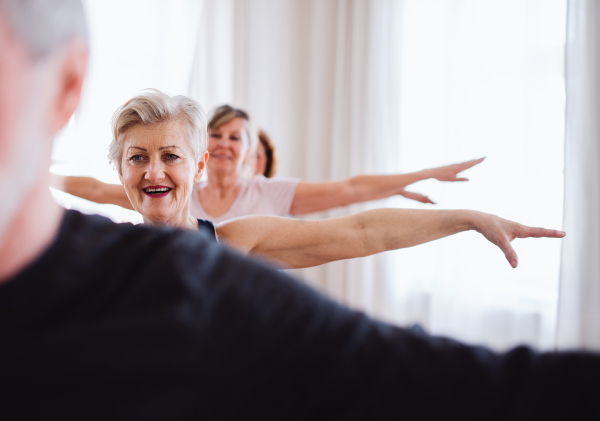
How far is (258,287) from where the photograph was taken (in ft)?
1.74

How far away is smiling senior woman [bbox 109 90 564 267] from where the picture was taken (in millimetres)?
1255

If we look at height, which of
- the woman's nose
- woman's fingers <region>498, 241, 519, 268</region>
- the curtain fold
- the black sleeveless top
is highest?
the curtain fold

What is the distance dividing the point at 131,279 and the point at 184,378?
122 mm


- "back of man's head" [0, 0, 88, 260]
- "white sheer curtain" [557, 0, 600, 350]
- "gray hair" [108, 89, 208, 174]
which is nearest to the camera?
"back of man's head" [0, 0, 88, 260]

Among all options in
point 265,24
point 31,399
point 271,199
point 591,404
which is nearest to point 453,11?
point 265,24

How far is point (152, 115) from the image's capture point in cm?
144

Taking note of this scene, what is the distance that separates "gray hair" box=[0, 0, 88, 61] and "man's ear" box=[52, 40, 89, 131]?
0.04ft

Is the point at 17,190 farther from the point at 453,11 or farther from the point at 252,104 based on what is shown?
the point at 252,104

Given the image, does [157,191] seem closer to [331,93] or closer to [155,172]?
[155,172]

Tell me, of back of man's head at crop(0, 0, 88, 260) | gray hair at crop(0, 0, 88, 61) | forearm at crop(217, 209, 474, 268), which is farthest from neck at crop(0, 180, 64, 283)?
forearm at crop(217, 209, 474, 268)

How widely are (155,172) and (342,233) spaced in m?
0.62

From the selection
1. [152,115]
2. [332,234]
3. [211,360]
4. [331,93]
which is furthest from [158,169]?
[331,93]

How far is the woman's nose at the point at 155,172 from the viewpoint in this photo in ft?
4.75

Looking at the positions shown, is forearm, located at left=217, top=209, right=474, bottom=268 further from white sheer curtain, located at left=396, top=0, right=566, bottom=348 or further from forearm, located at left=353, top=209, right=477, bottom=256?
white sheer curtain, located at left=396, top=0, right=566, bottom=348
